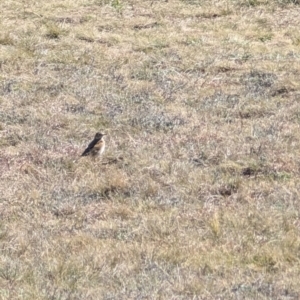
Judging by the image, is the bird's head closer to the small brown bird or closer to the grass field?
the small brown bird

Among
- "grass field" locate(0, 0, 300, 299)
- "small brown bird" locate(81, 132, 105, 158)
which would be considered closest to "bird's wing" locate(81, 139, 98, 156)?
"small brown bird" locate(81, 132, 105, 158)

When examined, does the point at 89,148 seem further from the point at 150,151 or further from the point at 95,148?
the point at 150,151

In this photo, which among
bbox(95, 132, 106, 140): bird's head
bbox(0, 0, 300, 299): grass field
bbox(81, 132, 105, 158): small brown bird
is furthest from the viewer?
bbox(95, 132, 106, 140): bird's head

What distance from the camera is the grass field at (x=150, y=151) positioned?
22.3 ft

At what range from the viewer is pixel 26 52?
14562 mm

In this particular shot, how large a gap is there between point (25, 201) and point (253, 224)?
210cm

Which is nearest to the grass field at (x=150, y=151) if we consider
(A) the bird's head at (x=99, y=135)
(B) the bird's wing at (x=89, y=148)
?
(B) the bird's wing at (x=89, y=148)

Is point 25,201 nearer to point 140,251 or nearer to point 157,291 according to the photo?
point 140,251

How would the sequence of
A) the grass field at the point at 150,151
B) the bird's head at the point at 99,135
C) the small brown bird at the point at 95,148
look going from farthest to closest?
the bird's head at the point at 99,135 → the small brown bird at the point at 95,148 → the grass field at the point at 150,151

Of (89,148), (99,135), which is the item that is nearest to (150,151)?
(99,135)

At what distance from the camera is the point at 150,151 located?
9.98m

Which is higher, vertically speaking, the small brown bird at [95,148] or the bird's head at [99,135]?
the small brown bird at [95,148]

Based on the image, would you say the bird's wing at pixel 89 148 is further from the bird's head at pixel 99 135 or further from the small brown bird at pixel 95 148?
the bird's head at pixel 99 135

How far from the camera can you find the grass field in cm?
679
